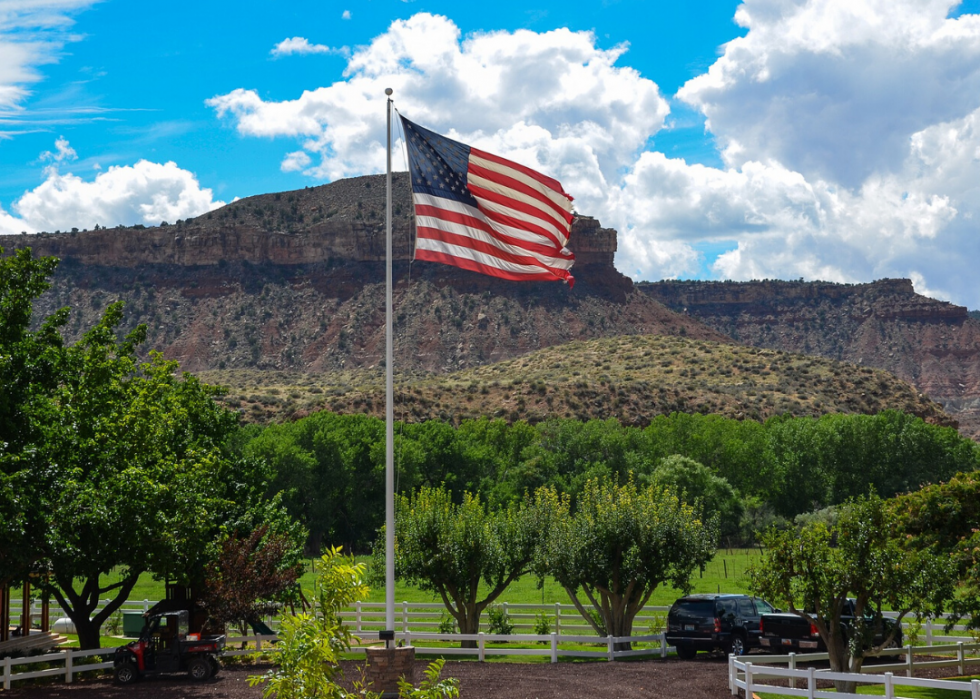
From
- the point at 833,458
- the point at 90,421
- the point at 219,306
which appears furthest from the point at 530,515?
the point at 219,306

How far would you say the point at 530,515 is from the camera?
2977cm

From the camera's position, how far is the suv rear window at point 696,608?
2609cm

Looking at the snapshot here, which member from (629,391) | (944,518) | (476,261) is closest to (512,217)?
(476,261)

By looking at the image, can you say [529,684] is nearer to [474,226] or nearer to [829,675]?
[829,675]

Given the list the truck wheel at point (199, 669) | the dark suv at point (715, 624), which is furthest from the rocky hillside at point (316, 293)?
the truck wheel at point (199, 669)

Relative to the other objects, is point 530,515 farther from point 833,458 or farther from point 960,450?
point 960,450

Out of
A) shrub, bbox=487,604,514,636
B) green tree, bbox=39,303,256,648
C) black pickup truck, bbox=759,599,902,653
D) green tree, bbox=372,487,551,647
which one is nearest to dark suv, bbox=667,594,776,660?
black pickup truck, bbox=759,599,902,653

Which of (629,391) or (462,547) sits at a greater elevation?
(629,391)

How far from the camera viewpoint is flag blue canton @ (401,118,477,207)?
1659cm

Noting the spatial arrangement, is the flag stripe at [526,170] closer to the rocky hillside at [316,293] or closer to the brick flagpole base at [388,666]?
the brick flagpole base at [388,666]

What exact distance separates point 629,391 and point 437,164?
73.8 metres

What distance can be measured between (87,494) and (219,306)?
128 metres

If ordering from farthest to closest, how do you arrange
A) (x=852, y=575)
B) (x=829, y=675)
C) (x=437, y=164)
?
1. (x=852, y=575)
2. (x=829, y=675)
3. (x=437, y=164)

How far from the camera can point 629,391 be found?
88938 mm
